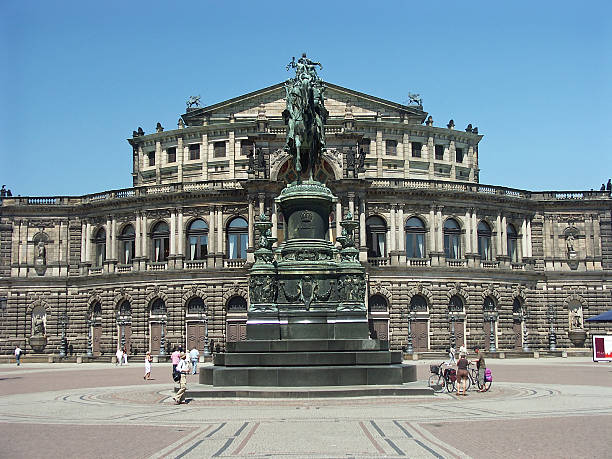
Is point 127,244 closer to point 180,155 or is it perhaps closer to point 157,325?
point 157,325

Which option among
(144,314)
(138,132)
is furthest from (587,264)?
(138,132)

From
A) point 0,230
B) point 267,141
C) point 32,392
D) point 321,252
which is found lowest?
point 32,392

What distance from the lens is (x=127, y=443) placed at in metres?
16.0

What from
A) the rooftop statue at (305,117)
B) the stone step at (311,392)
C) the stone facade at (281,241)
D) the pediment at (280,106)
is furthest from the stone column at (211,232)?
the stone step at (311,392)

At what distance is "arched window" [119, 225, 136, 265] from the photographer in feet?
246

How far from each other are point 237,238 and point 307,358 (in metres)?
48.3

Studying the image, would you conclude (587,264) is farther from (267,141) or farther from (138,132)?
(138,132)

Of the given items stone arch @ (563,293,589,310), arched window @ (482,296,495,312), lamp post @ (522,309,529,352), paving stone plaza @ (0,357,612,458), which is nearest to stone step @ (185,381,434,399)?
paving stone plaza @ (0,357,612,458)

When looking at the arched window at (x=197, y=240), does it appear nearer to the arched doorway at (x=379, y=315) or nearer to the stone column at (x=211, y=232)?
the stone column at (x=211, y=232)

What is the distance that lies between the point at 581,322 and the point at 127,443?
220 ft

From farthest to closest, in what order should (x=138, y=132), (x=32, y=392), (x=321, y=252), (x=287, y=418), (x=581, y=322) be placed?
(x=138, y=132)
(x=581, y=322)
(x=32, y=392)
(x=321, y=252)
(x=287, y=418)

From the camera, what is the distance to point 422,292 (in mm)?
69625

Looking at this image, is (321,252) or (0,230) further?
(0,230)

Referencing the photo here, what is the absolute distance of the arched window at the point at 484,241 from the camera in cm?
7388
